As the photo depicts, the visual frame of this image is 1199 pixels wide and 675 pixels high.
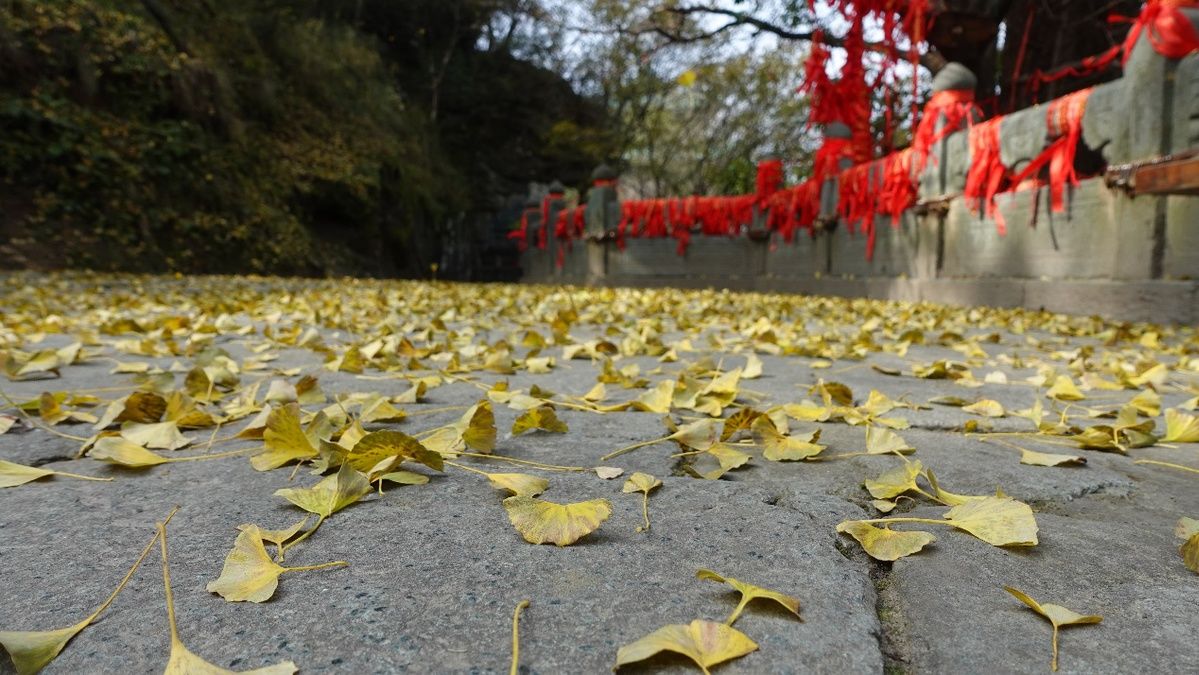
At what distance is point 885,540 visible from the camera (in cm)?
81

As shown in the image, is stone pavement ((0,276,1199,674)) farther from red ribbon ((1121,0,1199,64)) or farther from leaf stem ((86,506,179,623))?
red ribbon ((1121,0,1199,64))

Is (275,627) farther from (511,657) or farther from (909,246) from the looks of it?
(909,246)

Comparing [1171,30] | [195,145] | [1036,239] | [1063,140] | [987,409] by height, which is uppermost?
[195,145]

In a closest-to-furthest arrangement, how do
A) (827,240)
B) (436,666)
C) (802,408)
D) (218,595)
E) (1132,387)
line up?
1. (436,666)
2. (218,595)
3. (802,408)
4. (1132,387)
5. (827,240)

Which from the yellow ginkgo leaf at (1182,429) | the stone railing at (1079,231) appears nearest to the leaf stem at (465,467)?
the yellow ginkgo leaf at (1182,429)

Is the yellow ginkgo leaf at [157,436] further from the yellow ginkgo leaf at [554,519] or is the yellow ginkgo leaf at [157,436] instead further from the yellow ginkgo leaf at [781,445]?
the yellow ginkgo leaf at [781,445]

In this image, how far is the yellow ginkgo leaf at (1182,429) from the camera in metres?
1.35

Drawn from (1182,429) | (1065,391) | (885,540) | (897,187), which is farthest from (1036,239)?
(885,540)

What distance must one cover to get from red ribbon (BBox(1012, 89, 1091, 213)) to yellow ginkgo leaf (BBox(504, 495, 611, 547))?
5324 millimetres

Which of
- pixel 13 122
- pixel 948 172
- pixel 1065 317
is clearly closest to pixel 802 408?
pixel 1065 317

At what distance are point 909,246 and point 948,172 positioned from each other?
0.87m

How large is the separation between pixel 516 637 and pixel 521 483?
40 cm

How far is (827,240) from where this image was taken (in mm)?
8609

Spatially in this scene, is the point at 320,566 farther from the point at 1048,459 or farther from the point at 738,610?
the point at 1048,459
